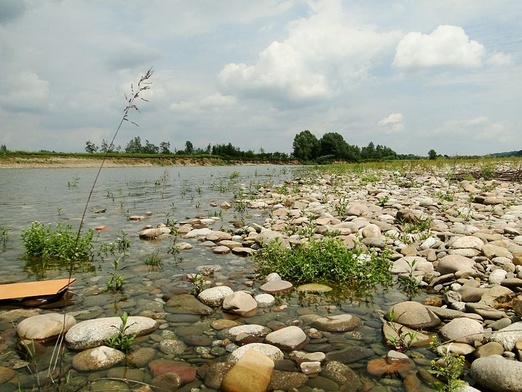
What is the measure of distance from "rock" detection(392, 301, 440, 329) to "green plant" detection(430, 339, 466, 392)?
1.72 feet

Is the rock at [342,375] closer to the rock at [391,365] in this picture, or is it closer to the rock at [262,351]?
the rock at [391,365]

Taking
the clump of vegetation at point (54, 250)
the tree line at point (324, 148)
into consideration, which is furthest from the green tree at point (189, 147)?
the clump of vegetation at point (54, 250)

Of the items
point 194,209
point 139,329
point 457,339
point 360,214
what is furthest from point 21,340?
point 194,209

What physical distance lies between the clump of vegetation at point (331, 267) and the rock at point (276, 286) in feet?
0.89

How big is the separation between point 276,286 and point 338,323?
1.28 m

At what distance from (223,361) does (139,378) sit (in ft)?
2.42

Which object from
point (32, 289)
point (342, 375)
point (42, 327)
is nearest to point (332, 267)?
point (342, 375)

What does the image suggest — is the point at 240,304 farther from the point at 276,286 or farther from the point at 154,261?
the point at 154,261

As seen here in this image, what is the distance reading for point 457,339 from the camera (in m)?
3.43

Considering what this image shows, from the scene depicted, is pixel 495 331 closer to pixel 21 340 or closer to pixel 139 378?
pixel 139 378

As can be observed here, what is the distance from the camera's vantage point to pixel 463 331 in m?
3.50

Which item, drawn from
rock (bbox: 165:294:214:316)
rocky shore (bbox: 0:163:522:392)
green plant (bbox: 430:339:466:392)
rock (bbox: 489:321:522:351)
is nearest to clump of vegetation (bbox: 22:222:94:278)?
rocky shore (bbox: 0:163:522:392)

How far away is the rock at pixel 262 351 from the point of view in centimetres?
332

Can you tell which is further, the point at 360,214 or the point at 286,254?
the point at 360,214
